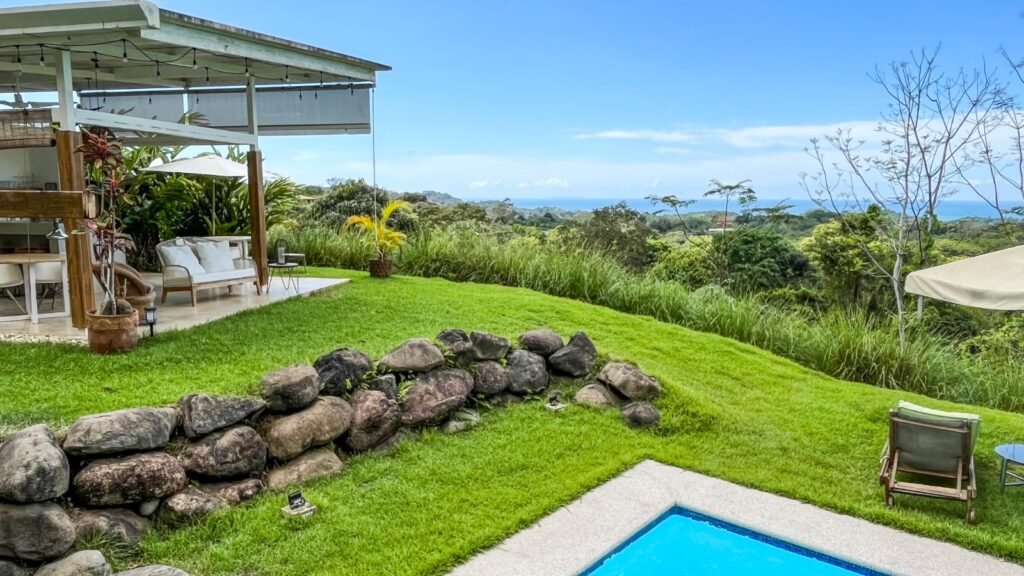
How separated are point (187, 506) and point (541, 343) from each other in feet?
12.7

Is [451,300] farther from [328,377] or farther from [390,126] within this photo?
[390,126]

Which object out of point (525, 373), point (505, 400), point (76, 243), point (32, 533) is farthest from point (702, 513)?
point (76, 243)

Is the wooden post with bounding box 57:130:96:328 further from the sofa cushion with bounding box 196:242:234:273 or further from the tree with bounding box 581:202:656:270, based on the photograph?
the tree with bounding box 581:202:656:270

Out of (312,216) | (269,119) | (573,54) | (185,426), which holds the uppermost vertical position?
(573,54)

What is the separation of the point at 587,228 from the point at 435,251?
5.61 metres

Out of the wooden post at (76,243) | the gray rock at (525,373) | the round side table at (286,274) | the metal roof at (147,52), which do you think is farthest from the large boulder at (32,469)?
the round side table at (286,274)

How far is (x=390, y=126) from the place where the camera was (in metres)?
25.7

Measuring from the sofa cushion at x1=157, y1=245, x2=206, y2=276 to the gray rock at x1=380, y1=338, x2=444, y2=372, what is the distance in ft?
13.6

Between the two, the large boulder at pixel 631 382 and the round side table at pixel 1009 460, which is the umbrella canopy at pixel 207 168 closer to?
the large boulder at pixel 631 382

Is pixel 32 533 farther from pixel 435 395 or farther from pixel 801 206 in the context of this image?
pixel 801 206

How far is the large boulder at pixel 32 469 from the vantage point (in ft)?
12.1

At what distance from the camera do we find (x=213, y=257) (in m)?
9.53

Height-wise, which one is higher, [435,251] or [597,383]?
[435,251]

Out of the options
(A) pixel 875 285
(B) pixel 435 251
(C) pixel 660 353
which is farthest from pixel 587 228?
(C) pixel 660 353
